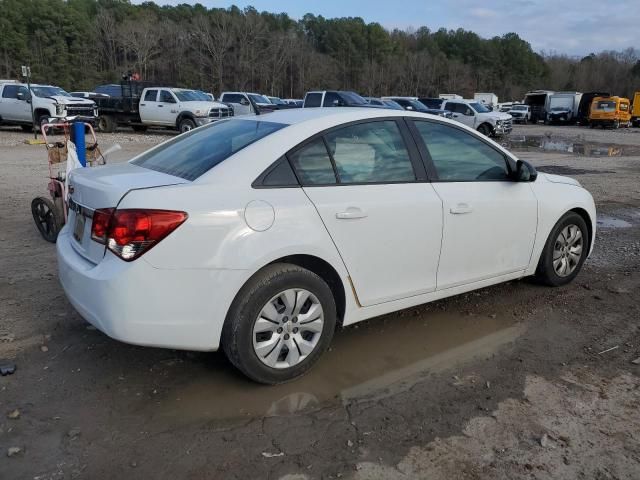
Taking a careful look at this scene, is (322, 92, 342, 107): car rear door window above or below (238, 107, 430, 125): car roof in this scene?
above

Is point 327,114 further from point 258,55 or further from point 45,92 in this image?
point 258,55

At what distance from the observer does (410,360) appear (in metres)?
3.74

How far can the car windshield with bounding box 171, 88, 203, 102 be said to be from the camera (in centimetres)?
2259

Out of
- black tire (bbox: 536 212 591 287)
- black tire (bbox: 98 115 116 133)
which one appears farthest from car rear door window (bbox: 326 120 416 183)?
black tire (bbox: 98 115 116 133)

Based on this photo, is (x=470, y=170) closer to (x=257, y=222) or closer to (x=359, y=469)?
(x=257, y=222)

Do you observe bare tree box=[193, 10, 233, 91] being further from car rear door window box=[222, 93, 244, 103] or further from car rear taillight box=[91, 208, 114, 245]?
car rear taillight box=[91, 208, 114, 245]

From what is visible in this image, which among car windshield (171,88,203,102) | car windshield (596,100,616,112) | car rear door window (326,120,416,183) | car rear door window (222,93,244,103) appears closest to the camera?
car rear door window (326,120,416,183)

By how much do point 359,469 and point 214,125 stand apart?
2.71m

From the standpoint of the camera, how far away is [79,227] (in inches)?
135

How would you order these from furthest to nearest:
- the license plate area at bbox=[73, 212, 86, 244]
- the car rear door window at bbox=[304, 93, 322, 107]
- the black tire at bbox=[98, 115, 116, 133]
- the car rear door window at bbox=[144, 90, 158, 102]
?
the black tire at bbox=[98, 115, 116, 133], the car rear door window at bbox=[144, 90, 158, 102], the car rear door window at bbox=[304, 93, 322, 107], the license plate area at bbox=[73, 212, 86, 244]

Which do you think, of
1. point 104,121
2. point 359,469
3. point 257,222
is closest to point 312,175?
point 257,222

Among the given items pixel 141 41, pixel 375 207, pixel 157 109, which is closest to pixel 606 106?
pixel 157 109

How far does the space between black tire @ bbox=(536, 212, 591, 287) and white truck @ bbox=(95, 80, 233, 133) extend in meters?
17.7

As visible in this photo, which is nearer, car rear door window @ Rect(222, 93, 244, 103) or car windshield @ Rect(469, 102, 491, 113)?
car rear door window @ Rect(222, 93, 244, 103)
